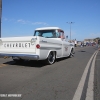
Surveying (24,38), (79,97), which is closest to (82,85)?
(79,97)

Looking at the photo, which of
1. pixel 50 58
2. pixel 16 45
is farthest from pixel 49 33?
pixel 16 45

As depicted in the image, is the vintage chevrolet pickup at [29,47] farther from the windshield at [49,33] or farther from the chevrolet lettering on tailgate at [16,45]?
the windshield at [49,33]

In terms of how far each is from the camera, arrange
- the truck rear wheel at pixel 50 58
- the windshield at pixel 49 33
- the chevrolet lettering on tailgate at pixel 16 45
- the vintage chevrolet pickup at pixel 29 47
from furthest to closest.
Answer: the windshield at pixel 49 33 < the truck rear wheel at pixel 50 58 < the chevrolet lettering on tailgate at pixel 16 45 < the vintage chevrolet pickup at pixel 29 47

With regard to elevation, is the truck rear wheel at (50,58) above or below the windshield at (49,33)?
below

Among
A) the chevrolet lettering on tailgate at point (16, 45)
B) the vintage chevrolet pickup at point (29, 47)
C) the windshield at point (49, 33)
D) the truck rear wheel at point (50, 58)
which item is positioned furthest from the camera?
the windshield at point (49, 33)

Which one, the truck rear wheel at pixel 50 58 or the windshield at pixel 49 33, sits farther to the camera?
the windshield at pixel 49 33

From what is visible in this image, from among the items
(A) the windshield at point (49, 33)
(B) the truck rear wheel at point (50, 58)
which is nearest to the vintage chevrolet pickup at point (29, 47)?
(B) the truck rear wheel at point (50, 58)

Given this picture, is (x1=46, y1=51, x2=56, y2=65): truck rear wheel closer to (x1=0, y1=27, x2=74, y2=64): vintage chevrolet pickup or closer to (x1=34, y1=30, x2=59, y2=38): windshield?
(x1=0, y1=27, x2=74, y2=64): vintage chevrolet pickup

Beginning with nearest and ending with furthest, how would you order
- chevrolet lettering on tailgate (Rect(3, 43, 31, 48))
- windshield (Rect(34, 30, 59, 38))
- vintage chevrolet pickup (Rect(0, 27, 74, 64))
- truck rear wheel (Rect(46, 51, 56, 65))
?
1. vintage chevrolet pickup (Rect(0, 27, 74, 64))
2. chevrolet lettering on tailgate (Rect(3, 43, 31, 48))
3. truck rear wheel (Rect(46, 51, 56, 65))
4. windshield (Rect(34, 30, 59, 38))

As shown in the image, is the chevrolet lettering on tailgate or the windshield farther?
the windshield

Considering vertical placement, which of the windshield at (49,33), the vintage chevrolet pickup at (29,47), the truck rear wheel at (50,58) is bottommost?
the truck rear wheel at (50,58)

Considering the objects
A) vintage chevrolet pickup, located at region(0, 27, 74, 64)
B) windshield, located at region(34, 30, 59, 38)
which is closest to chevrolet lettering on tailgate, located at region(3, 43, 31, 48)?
vintage chevrolet pickup, located at region(0, 27, 74, 64)

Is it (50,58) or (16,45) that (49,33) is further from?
(16,45)

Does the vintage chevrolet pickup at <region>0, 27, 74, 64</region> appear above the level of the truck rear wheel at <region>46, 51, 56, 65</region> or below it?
above
